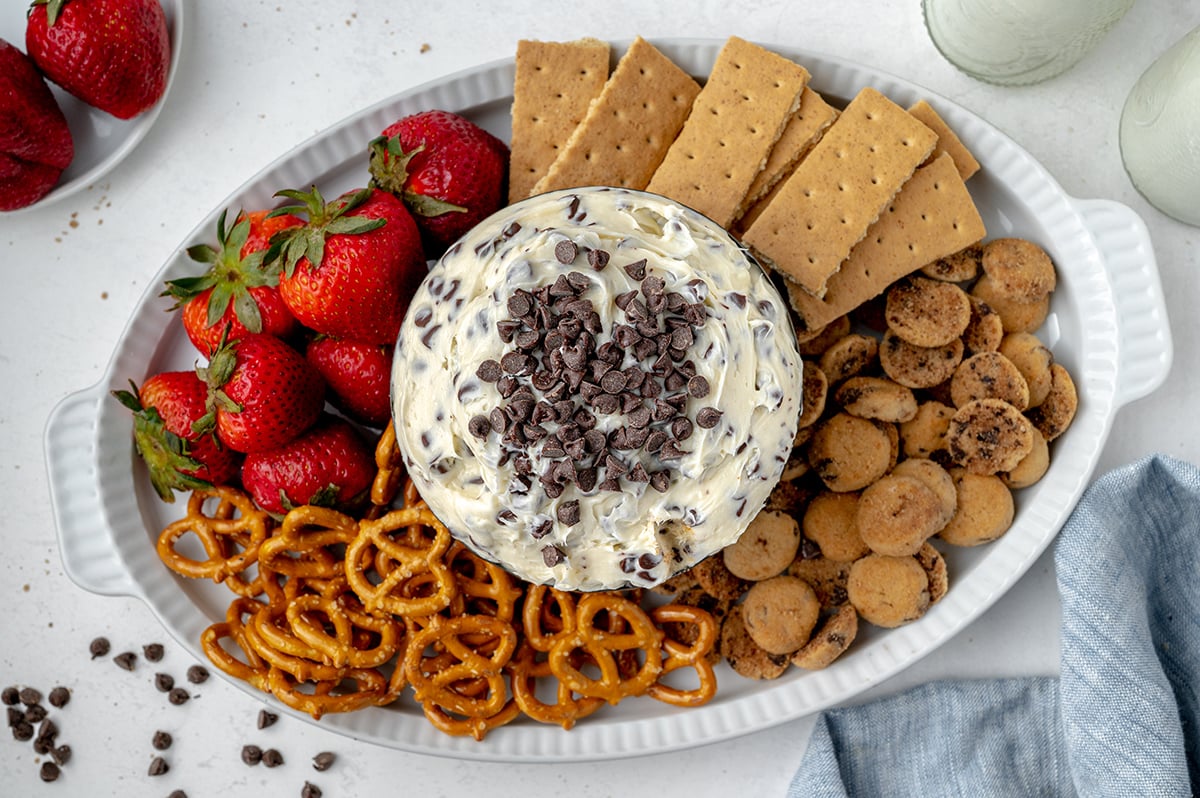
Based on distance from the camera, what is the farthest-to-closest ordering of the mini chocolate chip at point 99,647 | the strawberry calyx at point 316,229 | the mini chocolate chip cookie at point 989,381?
1. the mini chocolate chip at point 99,647
2. the mini chocolate chip cookie at point 989,381
3. the strawberry calyx at point 316,229

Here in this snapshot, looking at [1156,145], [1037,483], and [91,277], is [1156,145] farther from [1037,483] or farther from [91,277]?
[91,277]

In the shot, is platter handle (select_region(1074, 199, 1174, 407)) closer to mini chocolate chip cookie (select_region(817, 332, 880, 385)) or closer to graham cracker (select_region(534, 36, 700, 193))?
mini chocolate chip cookie (select_region(817, 332, 880, 385))

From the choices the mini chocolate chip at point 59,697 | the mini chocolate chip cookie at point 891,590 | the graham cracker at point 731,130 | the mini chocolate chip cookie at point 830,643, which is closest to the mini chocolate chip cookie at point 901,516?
the mini chocolate chip cookie at point 891,590

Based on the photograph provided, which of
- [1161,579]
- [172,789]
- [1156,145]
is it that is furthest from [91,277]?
[1161,579]

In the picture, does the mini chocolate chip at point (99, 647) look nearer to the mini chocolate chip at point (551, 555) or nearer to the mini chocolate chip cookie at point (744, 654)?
the mini chocolate chip at point (551, 555)

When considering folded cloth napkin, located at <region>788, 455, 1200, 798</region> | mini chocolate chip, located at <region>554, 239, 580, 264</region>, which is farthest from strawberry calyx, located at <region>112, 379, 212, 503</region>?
folded cloth napkin, located at <region>788, 455, 1200, 798</region>
